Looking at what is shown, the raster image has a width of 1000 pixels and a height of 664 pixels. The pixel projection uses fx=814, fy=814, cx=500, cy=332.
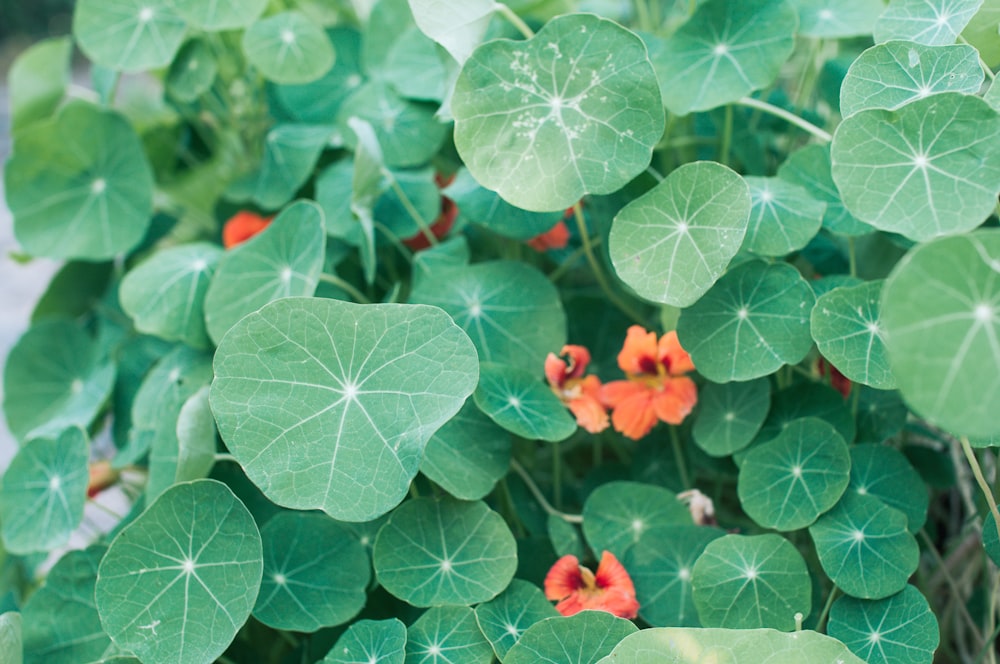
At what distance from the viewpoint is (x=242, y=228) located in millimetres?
1213

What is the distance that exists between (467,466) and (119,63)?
0.78 metres

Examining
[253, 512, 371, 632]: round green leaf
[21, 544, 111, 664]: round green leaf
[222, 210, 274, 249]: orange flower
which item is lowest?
[21, 544, 111, 664]: round green leaf

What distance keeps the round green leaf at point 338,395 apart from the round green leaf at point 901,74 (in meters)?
0.42

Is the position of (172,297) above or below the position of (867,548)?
below

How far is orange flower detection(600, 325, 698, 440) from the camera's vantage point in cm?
87

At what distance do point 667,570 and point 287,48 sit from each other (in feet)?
2.77

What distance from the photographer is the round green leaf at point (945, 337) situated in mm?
508

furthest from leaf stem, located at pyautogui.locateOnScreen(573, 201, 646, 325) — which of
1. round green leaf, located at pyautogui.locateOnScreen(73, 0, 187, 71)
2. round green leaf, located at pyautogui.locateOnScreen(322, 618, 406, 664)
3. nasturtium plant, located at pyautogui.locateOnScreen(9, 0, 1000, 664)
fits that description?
round green leaf, located at pyautogui.locateOnScreen(73, 0, 187, 71)

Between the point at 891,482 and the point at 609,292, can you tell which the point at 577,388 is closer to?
the point at 609,292

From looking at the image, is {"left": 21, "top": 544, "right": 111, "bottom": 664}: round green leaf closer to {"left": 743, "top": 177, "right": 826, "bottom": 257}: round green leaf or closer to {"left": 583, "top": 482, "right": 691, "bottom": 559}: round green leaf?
{"left": 583, "top": 482, "right": 691, "bottom": 559}: round green leaf

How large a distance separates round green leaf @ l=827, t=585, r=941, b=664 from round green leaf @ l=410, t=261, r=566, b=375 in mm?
404

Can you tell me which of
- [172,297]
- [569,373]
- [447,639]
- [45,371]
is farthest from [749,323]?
[45,371]

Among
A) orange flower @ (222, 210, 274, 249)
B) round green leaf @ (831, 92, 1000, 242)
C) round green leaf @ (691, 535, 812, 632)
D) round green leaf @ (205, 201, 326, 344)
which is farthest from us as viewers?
orange flower @ (222, 210, 274, 249)

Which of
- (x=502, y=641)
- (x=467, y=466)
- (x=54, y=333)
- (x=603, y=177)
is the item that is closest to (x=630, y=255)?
(x=603, y=177)
